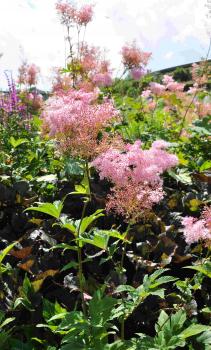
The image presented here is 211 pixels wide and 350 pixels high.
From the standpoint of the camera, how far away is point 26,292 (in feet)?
8.93

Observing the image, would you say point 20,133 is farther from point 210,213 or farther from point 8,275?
point 210,213

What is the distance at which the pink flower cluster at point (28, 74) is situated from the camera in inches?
276

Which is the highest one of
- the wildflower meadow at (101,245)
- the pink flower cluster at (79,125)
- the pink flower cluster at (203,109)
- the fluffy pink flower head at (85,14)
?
Result: the fluffy pink flower head at (85,14)

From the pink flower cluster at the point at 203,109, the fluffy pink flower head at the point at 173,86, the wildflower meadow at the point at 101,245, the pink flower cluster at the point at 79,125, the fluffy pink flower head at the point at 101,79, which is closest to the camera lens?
→ the wildflower meadow at the point at 101,245

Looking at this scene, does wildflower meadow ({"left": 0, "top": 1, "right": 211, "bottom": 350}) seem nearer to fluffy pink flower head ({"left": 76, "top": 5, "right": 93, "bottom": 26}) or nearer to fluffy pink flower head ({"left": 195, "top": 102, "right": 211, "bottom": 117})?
fluffy pink flower head ({"left": 76, "top": 5, "right": 93, "bottom": 26})

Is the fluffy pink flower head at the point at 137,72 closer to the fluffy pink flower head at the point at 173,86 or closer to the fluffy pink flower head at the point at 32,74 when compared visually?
the fluffy pink flower head at the point at 173,86

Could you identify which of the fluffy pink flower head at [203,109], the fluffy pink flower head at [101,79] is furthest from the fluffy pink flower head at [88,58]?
the fluffy pink flower head at [203,109]

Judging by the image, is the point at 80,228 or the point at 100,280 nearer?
the point at 80,228

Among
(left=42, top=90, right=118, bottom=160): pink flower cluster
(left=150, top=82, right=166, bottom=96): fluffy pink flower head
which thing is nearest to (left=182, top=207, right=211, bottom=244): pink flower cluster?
(left=42, top=90, right=118, bottom=160): pink flower cluster

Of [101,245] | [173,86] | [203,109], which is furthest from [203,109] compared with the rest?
[101,245]

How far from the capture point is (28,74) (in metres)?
7.12

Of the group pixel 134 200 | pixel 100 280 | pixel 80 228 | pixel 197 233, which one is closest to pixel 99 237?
pixel 80 228

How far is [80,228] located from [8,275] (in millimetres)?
813

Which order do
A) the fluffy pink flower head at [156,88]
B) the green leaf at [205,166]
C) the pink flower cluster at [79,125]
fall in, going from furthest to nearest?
1. the fluffy pink flower head at [156,88]
2. the green leaf at [205,166]
3. the pink flower cluster at [79,125]
